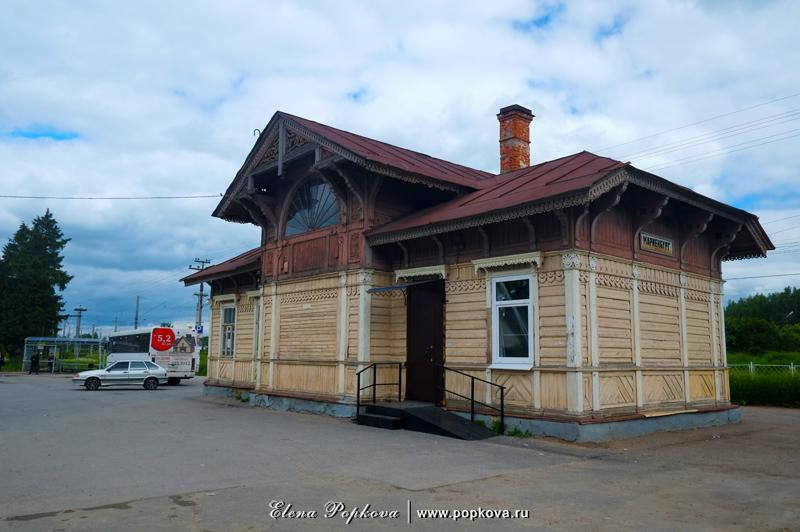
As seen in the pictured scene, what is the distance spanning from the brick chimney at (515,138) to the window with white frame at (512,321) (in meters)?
7.29

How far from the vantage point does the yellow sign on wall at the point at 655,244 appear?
12.5 m

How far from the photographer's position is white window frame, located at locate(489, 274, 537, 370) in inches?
446

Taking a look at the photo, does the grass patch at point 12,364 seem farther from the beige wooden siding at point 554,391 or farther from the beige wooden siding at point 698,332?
the beige wooden siding at point 698,332

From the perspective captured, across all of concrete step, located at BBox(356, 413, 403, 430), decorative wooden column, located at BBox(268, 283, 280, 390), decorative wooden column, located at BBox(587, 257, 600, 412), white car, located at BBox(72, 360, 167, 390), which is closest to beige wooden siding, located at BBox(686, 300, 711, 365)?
decorative wooden column, located at BBox(587, 257, 600, 412)

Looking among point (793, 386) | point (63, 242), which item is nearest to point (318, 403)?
point (793, 386)

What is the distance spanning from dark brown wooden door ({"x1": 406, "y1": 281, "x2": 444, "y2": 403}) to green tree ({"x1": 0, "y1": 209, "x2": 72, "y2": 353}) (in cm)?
4959

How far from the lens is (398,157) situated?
15.5 metres

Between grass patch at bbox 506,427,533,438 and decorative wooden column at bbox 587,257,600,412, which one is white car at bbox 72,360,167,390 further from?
decorative wooden column at bbox 587,257,600,412

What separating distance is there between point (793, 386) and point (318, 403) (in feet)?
47.7

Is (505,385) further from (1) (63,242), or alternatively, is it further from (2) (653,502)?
(1) (63,242)

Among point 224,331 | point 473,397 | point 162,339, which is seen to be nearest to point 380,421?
point 473,397

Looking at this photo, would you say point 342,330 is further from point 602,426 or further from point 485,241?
point 602,426

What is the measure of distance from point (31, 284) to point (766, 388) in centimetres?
5452

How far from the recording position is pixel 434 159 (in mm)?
18422
